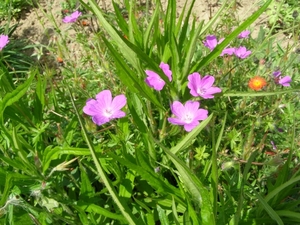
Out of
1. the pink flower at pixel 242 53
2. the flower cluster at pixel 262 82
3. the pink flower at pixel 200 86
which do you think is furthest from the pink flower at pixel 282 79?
the pink flower at pixel 200 86

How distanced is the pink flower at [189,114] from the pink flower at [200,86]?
6 cm

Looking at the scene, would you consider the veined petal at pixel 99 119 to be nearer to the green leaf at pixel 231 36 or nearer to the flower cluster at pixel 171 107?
the flower cluster at pixel 171 107

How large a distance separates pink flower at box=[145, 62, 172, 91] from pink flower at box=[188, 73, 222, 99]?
78 mm

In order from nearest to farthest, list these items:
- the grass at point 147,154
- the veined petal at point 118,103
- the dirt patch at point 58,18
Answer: the grass at point 147,154, the veined petal at point 118,103, the dirt patch at point 58,18

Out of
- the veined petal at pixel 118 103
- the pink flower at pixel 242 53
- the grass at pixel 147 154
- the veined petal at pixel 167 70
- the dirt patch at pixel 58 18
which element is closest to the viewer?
the grass at pixel 147 154

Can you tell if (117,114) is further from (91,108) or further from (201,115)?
(201,115)

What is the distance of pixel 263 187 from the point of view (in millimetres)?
1252

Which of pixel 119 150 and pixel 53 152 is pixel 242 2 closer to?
pixel 119 150

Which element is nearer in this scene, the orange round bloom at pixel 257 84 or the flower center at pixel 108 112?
the flower center at pixel 108 112

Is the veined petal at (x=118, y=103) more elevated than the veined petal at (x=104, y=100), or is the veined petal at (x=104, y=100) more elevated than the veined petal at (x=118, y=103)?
the veined petal at (x=104, y=100)

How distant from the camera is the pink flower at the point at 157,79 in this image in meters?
1.16

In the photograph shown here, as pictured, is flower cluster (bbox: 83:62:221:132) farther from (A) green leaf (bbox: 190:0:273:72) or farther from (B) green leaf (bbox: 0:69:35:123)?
(B) green leaf (bbox: 0:69:35:123)

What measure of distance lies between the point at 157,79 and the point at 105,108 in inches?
7.8

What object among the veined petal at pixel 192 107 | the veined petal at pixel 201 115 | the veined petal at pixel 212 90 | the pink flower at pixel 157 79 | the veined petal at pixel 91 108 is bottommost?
the veined petal at pixel 212 90
